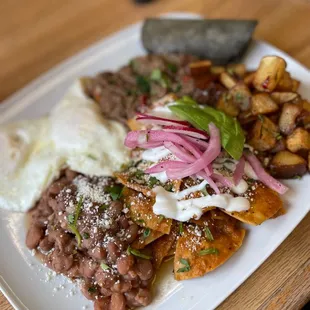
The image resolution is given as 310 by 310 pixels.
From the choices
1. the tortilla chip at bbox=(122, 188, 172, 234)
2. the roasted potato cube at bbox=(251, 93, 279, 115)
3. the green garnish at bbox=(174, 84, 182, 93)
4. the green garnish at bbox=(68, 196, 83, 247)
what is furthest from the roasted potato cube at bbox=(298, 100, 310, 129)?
the green garnish at bbox=(68, 196, 83, 247)

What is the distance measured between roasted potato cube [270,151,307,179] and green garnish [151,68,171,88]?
100 centimetres

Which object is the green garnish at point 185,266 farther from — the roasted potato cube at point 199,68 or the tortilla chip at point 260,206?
the roasted potato cube at point 199,68

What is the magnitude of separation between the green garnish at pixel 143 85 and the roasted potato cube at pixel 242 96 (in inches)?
26.9

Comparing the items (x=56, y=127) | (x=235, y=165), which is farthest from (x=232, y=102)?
(x=56, y=127)

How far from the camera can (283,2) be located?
398cm

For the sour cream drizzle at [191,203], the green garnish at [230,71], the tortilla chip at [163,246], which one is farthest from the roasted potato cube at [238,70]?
the tortilla chip at [163,246]

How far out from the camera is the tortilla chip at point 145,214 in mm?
2365

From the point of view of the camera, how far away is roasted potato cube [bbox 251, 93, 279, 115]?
2750 millimetres

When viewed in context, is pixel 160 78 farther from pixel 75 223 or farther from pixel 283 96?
pixel 75 223

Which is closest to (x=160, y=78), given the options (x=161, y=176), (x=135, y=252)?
(x=161, y=176)

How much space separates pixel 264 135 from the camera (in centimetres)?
270

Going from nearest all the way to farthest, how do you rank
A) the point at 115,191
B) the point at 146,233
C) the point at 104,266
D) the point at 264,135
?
the point at 104,266, the point at 146,233, the point at 115,191, the point at 264,135

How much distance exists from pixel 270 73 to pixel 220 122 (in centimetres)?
52

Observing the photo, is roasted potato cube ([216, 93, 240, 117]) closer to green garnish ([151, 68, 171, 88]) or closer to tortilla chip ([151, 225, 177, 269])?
green garnish ([151, 68, 171, 88])
